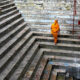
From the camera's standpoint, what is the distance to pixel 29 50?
5746 mm

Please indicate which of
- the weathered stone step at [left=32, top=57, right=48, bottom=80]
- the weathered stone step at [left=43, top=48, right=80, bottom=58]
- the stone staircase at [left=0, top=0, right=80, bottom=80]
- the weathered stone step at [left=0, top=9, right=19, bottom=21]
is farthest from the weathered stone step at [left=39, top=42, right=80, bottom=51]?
the weathered stone step at [left=0, top=9, right=19, bottom=21]

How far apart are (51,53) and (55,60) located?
1.12 ft

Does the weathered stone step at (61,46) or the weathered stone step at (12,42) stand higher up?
the weathered stone step at (12,42)

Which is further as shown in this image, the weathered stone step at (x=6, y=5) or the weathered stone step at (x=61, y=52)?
the weathered stone step at (x=6, y=5)

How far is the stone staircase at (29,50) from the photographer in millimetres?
4689

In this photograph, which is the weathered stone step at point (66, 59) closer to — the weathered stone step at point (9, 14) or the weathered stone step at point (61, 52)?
the weathered stone step at point (61, 52)

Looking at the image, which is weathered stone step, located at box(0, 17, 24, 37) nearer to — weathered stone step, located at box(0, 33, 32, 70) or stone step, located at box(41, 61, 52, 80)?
weathered stone step, located at box(0, 33, 32, 70)

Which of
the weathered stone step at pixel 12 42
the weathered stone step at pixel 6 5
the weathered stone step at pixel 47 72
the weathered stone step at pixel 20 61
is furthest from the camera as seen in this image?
the weathered stone step at pixel 6 5

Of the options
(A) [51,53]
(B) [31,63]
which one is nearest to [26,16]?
(A) [51,53]

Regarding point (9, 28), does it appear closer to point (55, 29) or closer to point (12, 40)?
point (12, 40)

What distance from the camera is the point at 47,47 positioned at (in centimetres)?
629

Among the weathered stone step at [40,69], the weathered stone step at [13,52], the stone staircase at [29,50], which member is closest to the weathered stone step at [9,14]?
the stone staircase at [29,50]

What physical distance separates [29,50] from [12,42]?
0.77m

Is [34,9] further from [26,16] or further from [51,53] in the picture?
[51,53]
